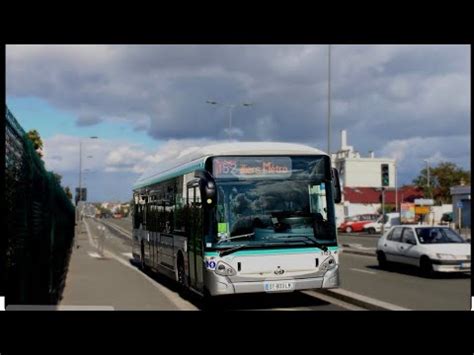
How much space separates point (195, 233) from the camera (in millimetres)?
12852

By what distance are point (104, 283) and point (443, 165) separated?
273ft

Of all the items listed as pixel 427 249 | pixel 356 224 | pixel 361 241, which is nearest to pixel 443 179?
pixel 356 224

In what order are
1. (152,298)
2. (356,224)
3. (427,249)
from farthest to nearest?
(356,224) < (427,249) < (152,298)

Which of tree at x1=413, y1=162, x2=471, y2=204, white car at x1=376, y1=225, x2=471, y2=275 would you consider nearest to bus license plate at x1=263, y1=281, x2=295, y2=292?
white car at x1=376, y1=225, x2=471, y2=275

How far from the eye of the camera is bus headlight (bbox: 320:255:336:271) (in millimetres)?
12273

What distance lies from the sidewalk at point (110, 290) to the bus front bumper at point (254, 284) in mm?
1061

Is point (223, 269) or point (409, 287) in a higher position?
point (223, 269)

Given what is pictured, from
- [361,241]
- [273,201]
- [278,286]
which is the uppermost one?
[273,201]

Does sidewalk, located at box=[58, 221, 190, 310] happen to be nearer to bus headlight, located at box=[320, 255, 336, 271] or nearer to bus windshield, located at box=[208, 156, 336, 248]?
bus windshield, located at box=[208, 156, 336, 248]

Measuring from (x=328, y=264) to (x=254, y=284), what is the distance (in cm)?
143

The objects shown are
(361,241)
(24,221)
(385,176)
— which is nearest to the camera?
(24,221)

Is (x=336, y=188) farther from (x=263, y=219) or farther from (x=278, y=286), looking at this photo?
(x=278, y=286)
